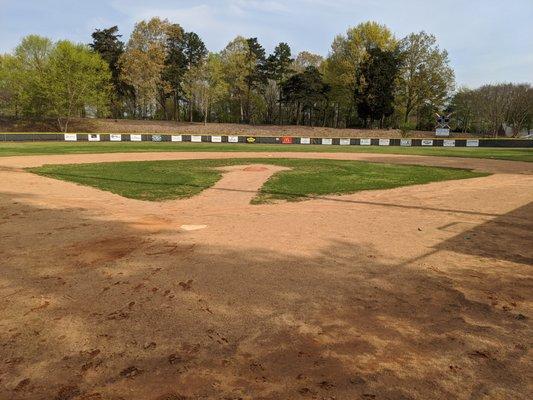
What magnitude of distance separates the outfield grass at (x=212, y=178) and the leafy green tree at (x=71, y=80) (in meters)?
45.3

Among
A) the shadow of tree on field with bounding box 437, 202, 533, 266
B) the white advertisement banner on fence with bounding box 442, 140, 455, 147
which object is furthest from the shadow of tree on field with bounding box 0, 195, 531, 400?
the white advertisement banner on fence with bounding box 442, 140, 455, 147

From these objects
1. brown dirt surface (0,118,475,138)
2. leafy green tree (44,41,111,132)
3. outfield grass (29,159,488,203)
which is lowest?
outfield grass (29,159,488,203)

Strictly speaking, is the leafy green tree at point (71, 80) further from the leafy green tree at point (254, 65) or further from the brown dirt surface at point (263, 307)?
the brown dirt surface at point (263, 307)

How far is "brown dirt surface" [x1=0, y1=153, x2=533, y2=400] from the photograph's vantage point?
3.28m

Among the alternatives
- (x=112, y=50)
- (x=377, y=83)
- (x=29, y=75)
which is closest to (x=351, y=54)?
(x=377, y=83)

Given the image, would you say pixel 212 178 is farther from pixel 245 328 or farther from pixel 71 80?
pixel 71 80

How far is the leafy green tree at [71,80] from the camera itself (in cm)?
5797

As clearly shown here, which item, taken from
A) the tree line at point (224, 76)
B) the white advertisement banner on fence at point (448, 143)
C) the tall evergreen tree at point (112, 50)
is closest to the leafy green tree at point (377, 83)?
the tree line at point (224, 76)

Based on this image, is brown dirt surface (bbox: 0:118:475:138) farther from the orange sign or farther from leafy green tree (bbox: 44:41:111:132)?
the orange sign

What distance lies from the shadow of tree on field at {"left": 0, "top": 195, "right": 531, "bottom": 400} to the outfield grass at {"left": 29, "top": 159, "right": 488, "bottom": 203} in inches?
233

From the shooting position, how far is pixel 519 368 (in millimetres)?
3445

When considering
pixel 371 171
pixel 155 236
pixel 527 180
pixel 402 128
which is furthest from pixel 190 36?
pixel 155 236

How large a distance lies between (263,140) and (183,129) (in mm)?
15722

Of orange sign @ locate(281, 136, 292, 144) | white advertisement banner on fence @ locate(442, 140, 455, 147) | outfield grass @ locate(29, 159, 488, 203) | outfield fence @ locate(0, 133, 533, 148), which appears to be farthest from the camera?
orange sign @ locate(281, 136, 292, 144)
